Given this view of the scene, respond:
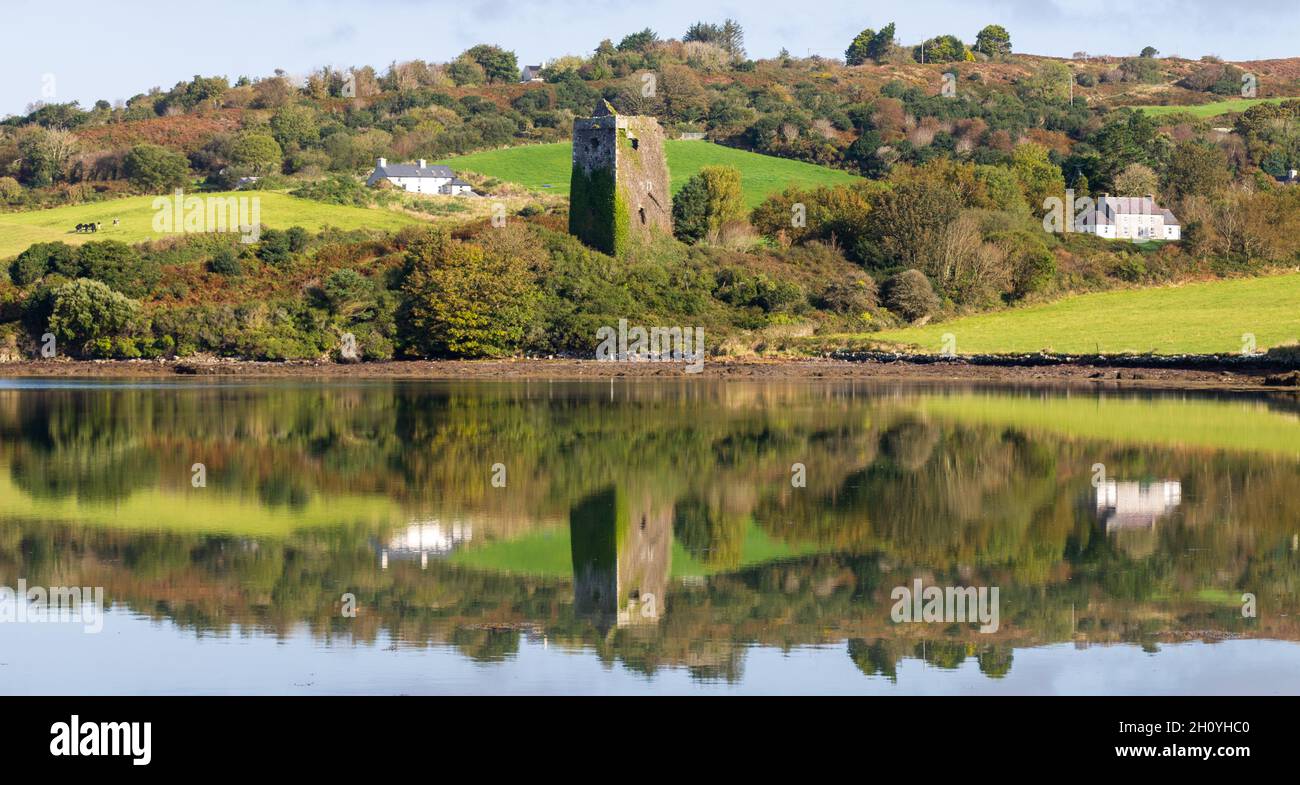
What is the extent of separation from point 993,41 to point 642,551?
156909 millimetres

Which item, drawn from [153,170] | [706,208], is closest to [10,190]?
[153,170]

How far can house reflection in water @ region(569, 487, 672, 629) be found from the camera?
46.7 feet

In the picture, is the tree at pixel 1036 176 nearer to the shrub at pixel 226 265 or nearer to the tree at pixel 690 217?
the tree at pixel 690 217

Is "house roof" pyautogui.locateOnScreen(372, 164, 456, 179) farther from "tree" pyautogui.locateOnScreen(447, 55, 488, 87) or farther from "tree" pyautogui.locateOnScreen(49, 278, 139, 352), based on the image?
"tree" pyautogui.locateOnScreen(447, 55, 488, 87)

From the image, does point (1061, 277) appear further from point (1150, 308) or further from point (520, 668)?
point (520, 668)

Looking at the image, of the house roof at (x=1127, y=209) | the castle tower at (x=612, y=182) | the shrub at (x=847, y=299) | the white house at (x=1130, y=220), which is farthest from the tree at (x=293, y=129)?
the shrub at (x=847, y=299)

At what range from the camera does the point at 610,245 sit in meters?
65.8

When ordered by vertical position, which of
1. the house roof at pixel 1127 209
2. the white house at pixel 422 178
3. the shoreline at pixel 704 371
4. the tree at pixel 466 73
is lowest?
the shoreline at pixel 704 371

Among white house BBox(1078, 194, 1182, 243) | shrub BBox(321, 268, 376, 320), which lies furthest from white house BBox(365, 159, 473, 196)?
white house BBox(1078, 194, 1182, 243)

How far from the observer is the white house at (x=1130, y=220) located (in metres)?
82.8

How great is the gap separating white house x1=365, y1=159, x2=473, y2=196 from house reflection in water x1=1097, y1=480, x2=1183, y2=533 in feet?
256

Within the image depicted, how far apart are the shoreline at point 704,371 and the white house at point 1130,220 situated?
111 feet
